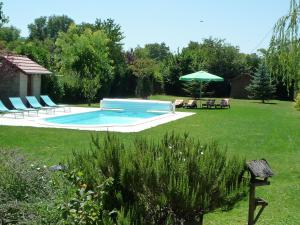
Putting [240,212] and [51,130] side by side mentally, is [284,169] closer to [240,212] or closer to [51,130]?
[240,212]

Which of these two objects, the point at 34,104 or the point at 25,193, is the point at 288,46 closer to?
the point at 25,193

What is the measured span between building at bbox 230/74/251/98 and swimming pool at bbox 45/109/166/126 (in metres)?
19.2

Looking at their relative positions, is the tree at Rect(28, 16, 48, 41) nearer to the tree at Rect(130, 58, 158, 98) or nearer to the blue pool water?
the tree at Rect(130, 58, 158, 98)

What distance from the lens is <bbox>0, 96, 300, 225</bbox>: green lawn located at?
23.4 ft

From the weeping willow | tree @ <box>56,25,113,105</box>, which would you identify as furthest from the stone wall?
the weeping willow

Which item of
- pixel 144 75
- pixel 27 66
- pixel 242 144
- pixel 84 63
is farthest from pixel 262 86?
pixel 242 144

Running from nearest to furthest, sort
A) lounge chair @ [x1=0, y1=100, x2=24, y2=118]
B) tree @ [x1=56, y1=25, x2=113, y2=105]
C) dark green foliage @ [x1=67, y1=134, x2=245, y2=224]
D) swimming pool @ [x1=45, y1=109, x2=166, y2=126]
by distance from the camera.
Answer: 1. dark green foliage @ [x1=67, y1=134, x2=245, y2=224]
2. lounge chair @ [x1=0, y1=100, x2=24, y2=118]
3. swimming pool @ [x1=45, y1=109, x2=166, y2=126]
4. tree @ [x1=56, y1=25, x2=113, y2=105]

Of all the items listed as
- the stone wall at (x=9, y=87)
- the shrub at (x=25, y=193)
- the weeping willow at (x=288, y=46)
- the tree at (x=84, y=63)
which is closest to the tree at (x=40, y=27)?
the tree at (x=84, y=63)

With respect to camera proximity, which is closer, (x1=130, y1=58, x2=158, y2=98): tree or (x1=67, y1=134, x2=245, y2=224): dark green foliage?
(x1=67, y1=134, x2=245, y2=224): dark green foliage

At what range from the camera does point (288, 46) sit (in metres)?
8.31

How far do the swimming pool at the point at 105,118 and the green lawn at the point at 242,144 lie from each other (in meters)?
3.55

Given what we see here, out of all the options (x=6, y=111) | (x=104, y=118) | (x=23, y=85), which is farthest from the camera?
(x=23, y=85)

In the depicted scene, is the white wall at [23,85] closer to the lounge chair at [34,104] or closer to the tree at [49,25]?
the lounge chair at [34,104]

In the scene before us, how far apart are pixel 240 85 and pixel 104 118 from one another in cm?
2253
